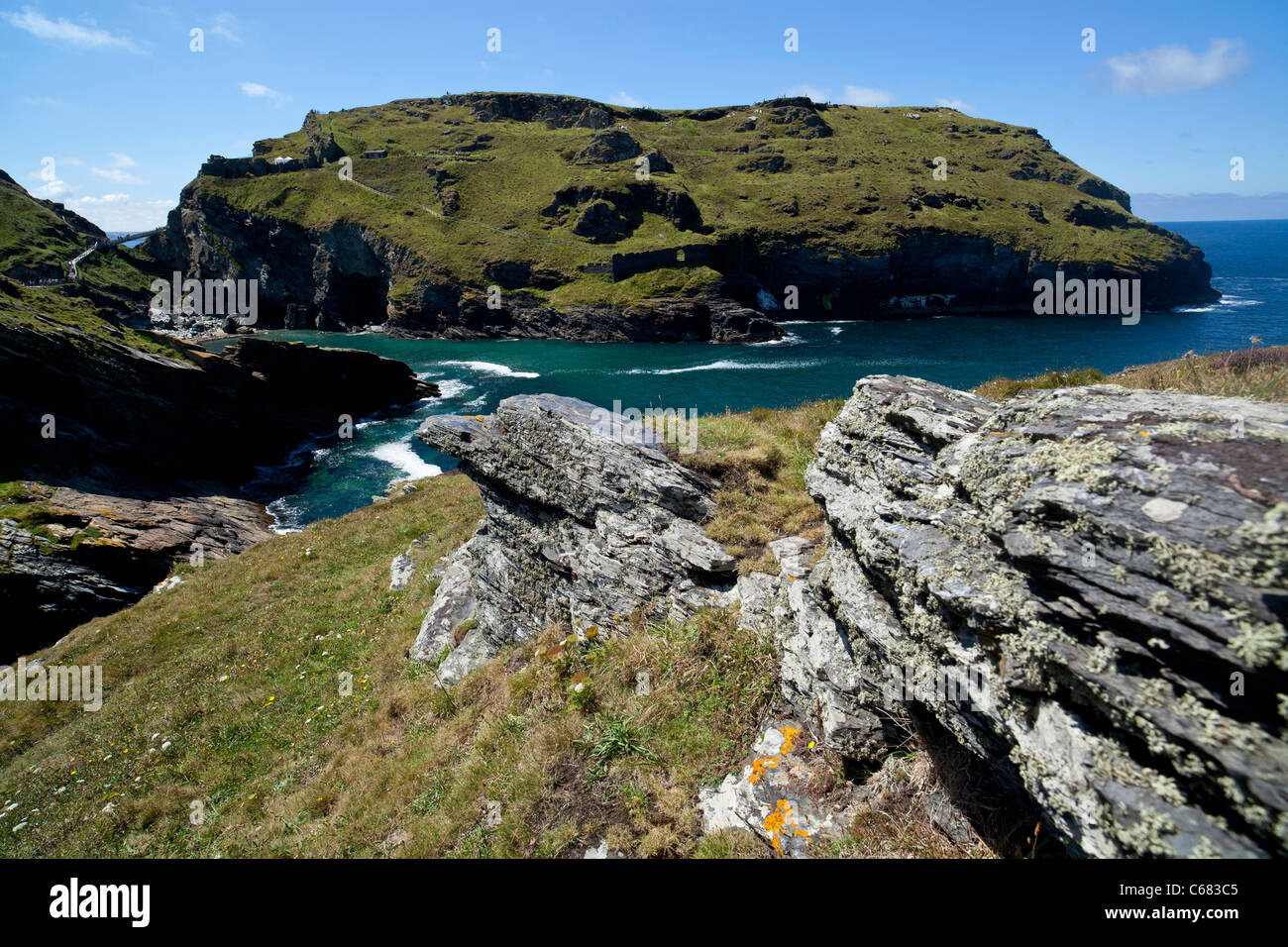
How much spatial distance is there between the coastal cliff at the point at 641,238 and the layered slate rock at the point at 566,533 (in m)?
85.6

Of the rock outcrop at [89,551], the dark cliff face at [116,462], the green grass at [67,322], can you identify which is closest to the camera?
the rock outcrop at [89,551]

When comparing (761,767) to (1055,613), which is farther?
(761,767)

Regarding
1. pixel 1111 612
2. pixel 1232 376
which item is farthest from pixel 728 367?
pixel 1111 612

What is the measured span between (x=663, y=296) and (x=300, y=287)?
92267 millimetres

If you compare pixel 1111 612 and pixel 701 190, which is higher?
pixel 701 190

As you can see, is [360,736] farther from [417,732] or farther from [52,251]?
[52,251]

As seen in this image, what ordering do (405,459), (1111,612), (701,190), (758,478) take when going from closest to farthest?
(1111,612)
(758,478)
(405,459)
(701,190)

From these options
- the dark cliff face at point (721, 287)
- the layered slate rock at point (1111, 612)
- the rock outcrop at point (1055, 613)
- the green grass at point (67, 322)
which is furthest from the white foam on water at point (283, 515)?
the dark cliff face at point (721, 287)

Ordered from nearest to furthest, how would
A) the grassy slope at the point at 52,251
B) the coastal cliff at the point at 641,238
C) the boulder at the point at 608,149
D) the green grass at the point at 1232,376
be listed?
the green grass at the point at 1232,376, the coastal cliff at the point at 641,238, the grassy slope at the point at 52,251, the boulder at the point at 608,149

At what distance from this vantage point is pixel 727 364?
7775cm

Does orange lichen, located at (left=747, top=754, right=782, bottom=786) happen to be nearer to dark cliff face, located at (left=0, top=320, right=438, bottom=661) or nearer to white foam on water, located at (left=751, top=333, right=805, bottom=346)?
dark cliff face, located at (left=0, top=320, right=438, bottom=661)

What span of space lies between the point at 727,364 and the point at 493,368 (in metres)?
33.5

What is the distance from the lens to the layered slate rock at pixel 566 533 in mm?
11219

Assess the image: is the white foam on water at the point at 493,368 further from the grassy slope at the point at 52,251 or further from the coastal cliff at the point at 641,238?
the grassy slope at the point at 52,251
